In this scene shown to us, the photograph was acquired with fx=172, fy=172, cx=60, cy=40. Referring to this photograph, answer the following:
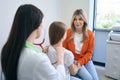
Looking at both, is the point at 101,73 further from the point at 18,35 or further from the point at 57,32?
the point at 18,35

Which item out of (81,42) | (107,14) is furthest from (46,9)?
(107,14)

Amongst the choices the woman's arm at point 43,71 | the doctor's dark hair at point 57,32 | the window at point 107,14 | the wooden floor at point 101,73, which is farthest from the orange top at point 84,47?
the window at point 107,14

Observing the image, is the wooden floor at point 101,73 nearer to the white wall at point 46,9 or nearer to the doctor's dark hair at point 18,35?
the white wall at point 46,9

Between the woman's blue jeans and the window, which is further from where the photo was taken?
the window

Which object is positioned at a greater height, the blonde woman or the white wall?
the white wall

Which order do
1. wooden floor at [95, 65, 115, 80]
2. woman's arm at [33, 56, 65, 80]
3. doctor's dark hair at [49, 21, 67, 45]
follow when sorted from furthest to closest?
wooden floor at [95, 65, 115, 80]
doctor's dark hair at [49, 21, 67, 45]
woman's arm at [33, 56, 65, 80]

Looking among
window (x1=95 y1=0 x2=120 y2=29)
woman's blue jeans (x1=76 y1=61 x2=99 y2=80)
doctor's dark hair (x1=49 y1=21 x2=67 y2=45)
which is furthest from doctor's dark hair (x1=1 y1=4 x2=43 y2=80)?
window (x1=95 y1=0 x2=120 y2=29)

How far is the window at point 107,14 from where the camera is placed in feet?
11.8

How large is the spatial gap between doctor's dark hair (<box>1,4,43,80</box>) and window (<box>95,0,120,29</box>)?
2962 millimetres

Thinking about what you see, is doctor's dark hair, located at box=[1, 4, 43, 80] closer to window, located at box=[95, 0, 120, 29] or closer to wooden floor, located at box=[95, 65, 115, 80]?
wooden floor, located at box=[95, 65, 115, 80]

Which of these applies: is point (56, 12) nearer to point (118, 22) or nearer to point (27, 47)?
point (118, 22)

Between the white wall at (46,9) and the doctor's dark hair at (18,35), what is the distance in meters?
1.67


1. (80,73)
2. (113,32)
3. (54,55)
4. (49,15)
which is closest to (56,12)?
(49,15)

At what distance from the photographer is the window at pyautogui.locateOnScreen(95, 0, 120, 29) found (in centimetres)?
359
